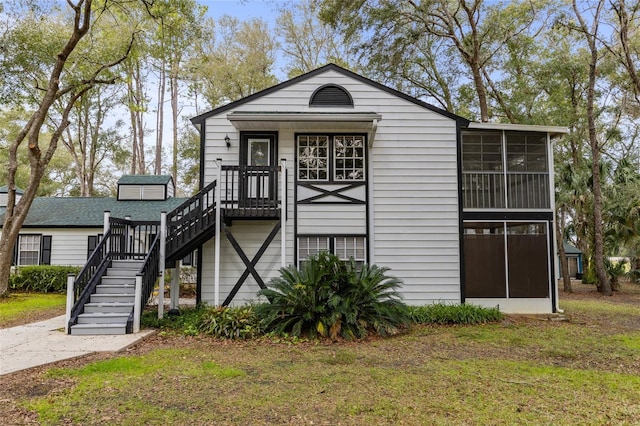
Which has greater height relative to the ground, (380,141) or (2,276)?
(380,141)

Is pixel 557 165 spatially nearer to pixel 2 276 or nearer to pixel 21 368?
pixel 21 368

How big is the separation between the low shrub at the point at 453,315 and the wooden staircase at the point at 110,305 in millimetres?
6140

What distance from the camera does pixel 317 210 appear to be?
31.7 feet

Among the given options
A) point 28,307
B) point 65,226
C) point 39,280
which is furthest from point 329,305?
point 65,226

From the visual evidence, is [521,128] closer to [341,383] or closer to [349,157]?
[349,157]

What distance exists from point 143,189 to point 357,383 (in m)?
16.9

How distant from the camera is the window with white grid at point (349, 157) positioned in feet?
32.3

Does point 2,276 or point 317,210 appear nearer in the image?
point 317,210

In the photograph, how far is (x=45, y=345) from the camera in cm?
630

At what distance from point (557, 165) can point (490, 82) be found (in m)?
5.97

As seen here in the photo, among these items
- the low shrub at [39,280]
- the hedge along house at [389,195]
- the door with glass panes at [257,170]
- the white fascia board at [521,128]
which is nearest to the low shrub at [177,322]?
the hedge along house at [389,195]

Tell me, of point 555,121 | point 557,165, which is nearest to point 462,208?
point 555,121

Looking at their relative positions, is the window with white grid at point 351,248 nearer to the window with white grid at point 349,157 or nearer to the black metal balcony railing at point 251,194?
the window with white grid at point 349,157

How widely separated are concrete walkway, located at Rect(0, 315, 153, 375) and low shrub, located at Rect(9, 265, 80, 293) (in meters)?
7.21
